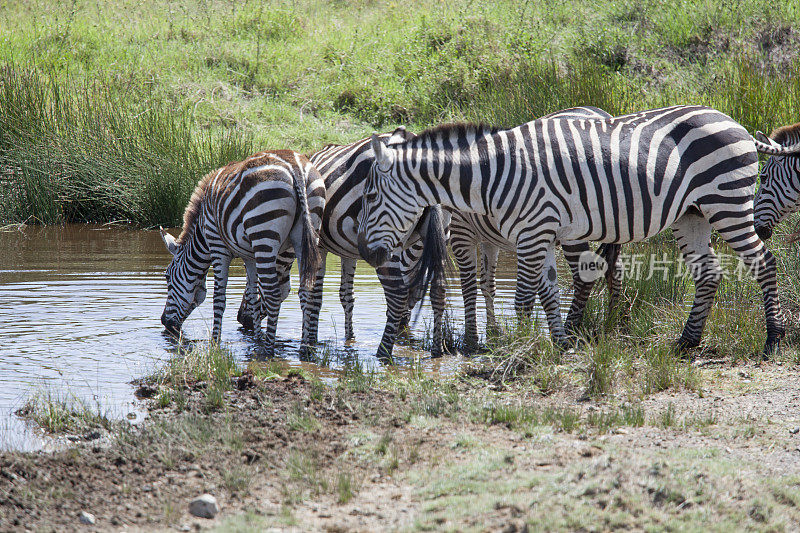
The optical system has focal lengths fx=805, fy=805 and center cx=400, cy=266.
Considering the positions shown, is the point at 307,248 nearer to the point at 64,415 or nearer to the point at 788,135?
the point at 64,415

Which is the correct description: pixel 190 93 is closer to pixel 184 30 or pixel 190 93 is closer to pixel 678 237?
pixel 184 30

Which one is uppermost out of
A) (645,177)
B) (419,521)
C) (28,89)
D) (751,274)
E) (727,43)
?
(727,43)

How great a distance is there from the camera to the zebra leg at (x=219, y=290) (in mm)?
7148

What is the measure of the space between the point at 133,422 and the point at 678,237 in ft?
15.0

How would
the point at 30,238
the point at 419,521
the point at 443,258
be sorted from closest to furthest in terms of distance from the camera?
the point at 419,521 < the point at 443,258 < the point at 30,238

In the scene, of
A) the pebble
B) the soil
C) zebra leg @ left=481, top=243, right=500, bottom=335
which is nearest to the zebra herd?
zebra leg @ left=481, top=243, right=500, bottom=335

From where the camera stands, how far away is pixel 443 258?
21.8ft

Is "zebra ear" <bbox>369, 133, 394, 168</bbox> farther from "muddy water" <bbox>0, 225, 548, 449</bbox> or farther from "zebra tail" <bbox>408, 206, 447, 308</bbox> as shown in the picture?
"muddy water" <bbox>0, 225, 548, 449</bbox>

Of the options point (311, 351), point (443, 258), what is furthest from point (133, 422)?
point (443, 258)

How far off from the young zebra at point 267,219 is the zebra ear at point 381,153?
2.39 ft

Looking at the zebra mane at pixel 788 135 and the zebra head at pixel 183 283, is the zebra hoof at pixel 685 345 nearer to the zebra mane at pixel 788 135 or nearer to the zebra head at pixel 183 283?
the zebra mane at pixel 788 135

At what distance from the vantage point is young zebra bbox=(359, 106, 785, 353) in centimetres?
612

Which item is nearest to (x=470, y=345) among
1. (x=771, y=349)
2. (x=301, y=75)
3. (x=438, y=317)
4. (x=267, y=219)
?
(x=438, y=317)

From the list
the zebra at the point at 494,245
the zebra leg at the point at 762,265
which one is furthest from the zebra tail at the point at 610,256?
the zebra leg at the point at 762,265
